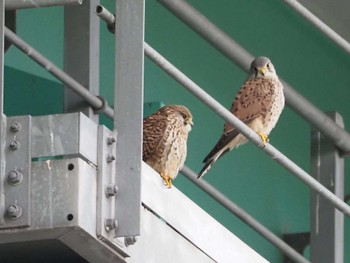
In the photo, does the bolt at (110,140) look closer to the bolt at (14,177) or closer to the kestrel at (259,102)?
the bolt at (14,177)

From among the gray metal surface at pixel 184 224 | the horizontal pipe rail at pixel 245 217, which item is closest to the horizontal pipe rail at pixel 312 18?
the gray metal surface at pixel 184 224

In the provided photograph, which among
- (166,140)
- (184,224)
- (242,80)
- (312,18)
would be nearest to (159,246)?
(184,224)

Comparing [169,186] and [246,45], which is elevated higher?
[246,45]

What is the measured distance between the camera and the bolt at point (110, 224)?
194 inches

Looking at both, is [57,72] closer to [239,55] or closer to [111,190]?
[111,190]

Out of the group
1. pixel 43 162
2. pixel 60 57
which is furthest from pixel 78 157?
pixel 60 57

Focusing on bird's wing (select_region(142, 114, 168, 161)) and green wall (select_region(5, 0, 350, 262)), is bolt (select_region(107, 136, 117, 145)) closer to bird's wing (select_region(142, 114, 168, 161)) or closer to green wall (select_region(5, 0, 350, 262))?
bird's wing (select_region(142, 114, 168, 161))

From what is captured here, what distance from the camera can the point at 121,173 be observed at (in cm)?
500

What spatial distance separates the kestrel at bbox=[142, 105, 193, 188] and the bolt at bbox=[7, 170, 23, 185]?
179 centimetres

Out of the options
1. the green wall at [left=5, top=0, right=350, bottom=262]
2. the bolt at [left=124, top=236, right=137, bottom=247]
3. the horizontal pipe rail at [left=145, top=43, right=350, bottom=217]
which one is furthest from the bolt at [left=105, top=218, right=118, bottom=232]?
the green wall at [left=5, top=0, right=350, bottom=262]

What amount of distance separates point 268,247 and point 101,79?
153 cm

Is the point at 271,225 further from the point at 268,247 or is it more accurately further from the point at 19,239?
the point at 19,239

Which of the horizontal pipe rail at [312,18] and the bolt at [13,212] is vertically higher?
the horizontal pipe rail at [312,18]

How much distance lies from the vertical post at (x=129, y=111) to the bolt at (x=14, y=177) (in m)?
0.30
